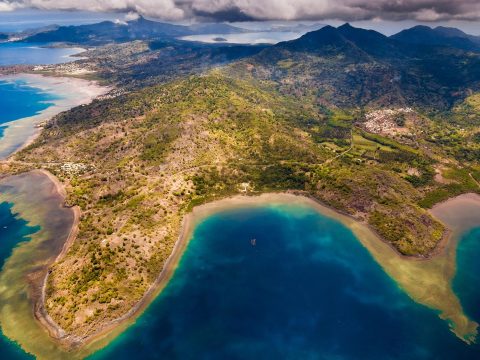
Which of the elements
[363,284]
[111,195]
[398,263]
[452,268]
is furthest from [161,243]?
[452,268]

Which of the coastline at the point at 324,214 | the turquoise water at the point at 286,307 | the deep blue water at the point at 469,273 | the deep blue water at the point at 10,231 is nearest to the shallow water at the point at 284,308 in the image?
the turquoise water at the point at 286,307

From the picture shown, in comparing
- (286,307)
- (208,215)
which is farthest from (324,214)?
(286,307)

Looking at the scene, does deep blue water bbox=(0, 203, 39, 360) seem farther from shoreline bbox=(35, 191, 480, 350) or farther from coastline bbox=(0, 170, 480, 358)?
shoreline bbox=(35, 191, 480, 350)

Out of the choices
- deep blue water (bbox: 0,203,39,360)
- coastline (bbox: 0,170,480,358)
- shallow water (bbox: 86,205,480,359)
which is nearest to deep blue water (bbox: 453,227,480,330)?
shallow water (bbox: 86,205,480,359)

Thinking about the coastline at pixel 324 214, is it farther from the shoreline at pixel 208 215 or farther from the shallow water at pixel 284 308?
the shallow water at pixel 284 308

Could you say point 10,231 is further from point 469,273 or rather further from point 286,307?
point 469,273

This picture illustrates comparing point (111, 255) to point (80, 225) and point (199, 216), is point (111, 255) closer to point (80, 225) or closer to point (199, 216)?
point (80, 225)

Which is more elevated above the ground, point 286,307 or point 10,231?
point 286,307
